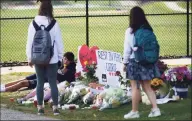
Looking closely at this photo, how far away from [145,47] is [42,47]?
56.0 inches

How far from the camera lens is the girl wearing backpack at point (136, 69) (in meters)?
9.38

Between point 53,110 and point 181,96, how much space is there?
6.76ft

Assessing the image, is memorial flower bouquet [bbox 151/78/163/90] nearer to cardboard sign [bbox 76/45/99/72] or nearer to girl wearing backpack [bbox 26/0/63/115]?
cardboard sign [bbox 76/45/99/72]

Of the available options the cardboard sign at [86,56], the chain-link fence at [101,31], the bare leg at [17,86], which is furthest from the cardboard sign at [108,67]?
the chain-link fence at [101,31]

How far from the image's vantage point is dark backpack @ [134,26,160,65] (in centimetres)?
929

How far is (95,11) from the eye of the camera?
35.4 m

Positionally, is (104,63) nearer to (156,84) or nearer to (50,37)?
(156,84)

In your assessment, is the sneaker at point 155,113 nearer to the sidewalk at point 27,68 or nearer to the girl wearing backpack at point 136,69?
the girl wearing backpack at point 136,69

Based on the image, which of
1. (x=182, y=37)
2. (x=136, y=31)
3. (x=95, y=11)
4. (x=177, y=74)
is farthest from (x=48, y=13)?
(x=95, y=11)

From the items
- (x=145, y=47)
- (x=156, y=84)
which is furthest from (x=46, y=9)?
(x=156, y=84)

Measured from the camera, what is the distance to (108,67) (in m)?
11.7

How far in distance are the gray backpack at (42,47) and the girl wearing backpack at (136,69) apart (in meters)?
1.07

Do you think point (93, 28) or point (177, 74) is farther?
point (93, 28)

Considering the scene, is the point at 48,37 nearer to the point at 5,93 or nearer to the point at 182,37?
the point at 5,93
